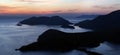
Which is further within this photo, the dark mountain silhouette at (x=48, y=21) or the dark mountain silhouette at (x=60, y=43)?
the dark mountain silhouette at (x=48, y=21)

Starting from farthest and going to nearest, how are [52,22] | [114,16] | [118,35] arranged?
[52,22] < [114,16] < [118,35]

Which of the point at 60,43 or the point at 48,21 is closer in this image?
the point at 60,43

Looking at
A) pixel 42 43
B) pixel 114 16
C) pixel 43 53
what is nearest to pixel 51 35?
pixel 42 43

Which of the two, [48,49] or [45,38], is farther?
[45,38]

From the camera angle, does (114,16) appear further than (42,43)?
Yes

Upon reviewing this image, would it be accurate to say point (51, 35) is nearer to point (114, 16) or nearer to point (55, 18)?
point (114, 16)

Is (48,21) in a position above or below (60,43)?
above

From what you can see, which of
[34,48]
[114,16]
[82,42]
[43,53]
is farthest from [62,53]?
[114,16]

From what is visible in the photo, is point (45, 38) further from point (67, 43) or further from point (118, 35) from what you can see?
point (118, 35)

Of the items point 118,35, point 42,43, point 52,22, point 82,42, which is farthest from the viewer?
point 52,22

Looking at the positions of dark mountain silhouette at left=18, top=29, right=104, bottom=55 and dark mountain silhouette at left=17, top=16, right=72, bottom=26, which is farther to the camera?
dark mountain silhouette at left=17, top=16, right=72, bottom=26
